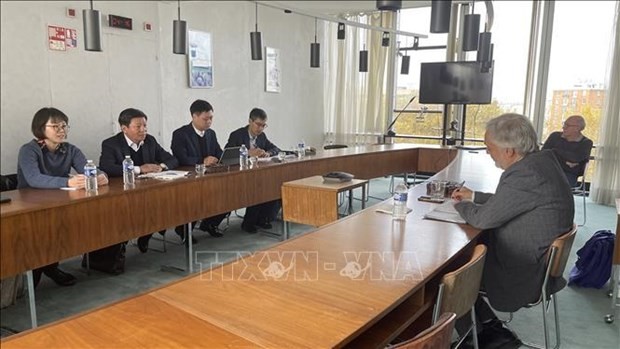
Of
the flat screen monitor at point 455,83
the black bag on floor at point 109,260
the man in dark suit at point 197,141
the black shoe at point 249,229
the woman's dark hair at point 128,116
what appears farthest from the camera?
the flat screen monitor at point 455,83

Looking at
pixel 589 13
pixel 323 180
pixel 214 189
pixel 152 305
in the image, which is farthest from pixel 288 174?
pixel 589 13

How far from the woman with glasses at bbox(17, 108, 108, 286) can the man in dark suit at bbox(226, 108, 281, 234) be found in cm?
177

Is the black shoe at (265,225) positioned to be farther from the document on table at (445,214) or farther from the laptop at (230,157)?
the document on table at (445,214)

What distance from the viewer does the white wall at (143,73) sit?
4031 millimetres

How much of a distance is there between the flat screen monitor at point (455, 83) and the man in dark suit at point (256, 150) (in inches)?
124

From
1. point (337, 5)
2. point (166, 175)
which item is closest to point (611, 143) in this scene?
point (337, 5)

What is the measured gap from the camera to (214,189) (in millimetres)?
3582

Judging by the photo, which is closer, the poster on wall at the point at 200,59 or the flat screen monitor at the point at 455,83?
the poster on wall at the point at 200,59

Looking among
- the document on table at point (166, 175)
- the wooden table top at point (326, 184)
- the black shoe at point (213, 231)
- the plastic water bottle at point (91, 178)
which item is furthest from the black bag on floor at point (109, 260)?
the wooden table top at point (326, 184)

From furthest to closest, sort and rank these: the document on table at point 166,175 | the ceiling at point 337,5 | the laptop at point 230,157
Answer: the ceiling at point 337,5
the laptop at point 230,157
the document on table at point 166,175

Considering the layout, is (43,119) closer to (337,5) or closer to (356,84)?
(337,5)

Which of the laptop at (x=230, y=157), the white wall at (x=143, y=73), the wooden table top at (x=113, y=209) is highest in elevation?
the white wall at (x=143, y=73)

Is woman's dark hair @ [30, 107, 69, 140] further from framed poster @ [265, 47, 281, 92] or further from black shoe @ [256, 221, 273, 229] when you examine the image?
framed poster @ [265, 47, 281, 92]

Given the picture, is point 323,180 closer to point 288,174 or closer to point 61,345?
point 288,174
